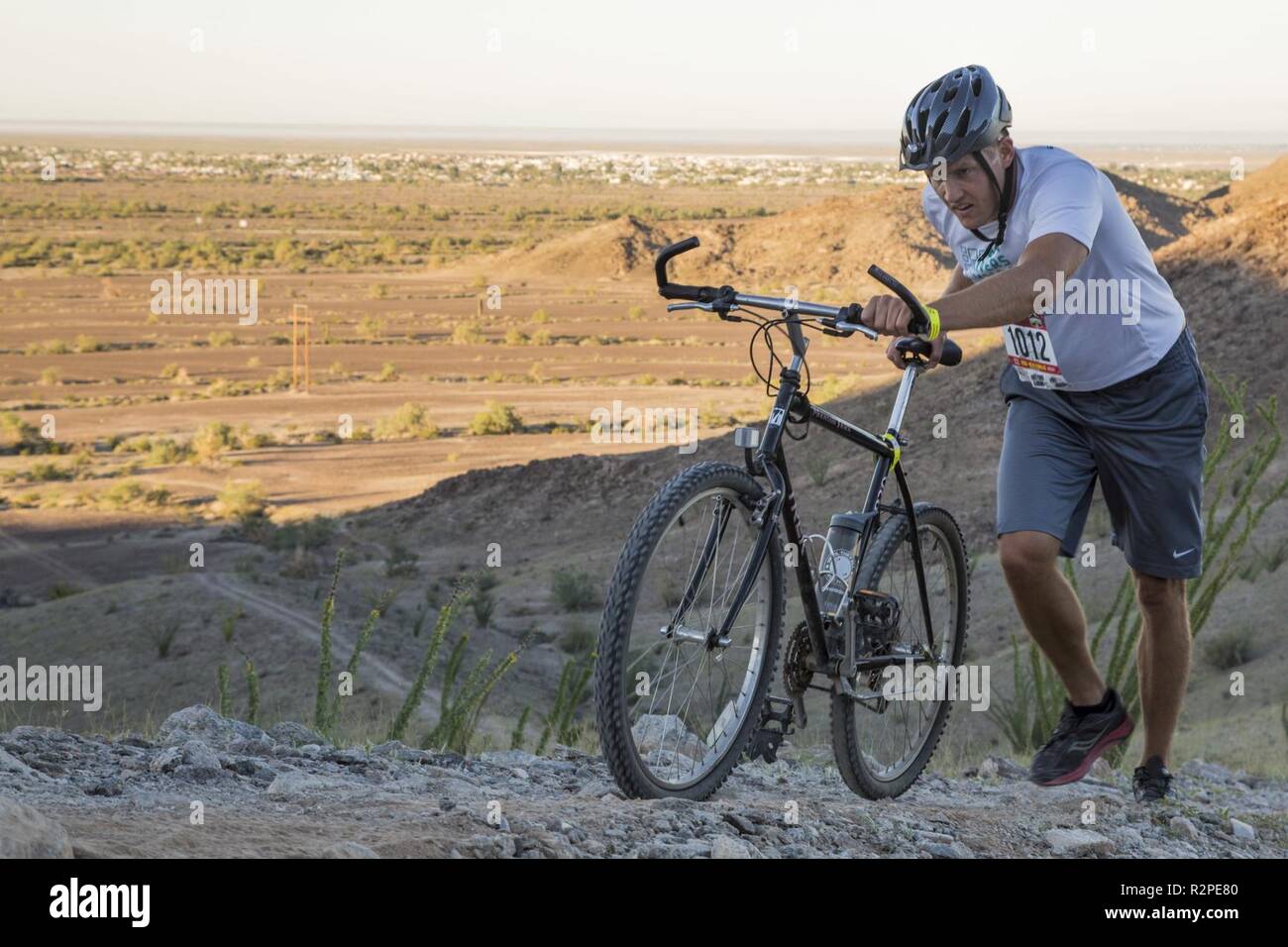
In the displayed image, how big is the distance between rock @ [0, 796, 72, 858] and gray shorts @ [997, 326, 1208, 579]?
2.78m

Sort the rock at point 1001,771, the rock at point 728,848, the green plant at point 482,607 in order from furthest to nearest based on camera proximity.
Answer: the green plant at point 482,607, the rock at point 1001,771, the rock at point 728,848

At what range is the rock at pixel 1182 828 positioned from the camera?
16.2 ft

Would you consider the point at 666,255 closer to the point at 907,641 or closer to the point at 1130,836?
the point at 907,641

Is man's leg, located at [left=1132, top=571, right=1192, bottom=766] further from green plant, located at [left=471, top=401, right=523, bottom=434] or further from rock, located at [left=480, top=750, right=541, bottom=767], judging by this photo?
green plant, located at [left=471, top=401, right=523, bottom=434]

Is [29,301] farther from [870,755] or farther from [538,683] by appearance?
[870,755]

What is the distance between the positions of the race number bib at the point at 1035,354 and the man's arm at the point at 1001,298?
1.30 feet

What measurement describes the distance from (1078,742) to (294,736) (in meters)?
2.85

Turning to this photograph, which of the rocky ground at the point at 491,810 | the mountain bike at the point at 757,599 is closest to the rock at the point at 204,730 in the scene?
the rocky ground at the point at 491,810

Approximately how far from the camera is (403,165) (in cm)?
13250

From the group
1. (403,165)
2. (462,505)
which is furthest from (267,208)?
(462,505)

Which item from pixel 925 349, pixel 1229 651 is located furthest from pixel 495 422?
pixel 925 349

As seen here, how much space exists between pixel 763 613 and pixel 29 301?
45059 millimetres

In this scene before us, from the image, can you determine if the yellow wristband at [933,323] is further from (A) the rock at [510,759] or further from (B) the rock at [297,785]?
(A) the rock at [510,759]

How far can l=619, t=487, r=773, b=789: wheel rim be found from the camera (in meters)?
4.30
